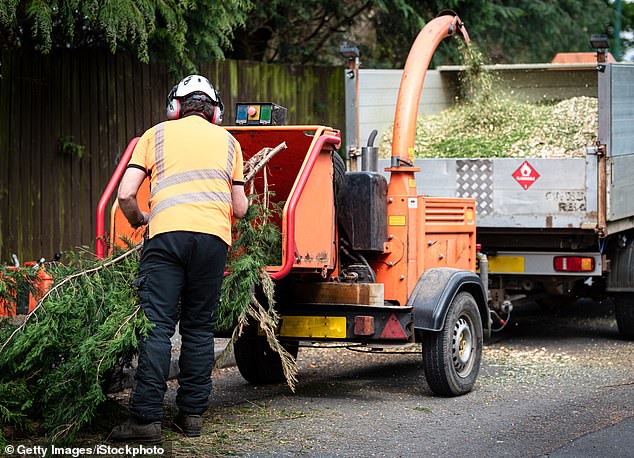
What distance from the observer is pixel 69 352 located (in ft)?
18.6

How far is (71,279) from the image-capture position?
587 cm

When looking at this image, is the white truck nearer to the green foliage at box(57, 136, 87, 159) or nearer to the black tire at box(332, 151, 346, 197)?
the black tire at box(332, 151, 346, 197)

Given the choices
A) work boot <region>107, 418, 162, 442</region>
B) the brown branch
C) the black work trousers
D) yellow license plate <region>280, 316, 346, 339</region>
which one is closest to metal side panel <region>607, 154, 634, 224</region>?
yellow license plate <region>280, 316, 346, 339</region>

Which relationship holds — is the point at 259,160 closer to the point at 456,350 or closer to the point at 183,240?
the point at 183,240

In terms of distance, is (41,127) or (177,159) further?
(41,127)

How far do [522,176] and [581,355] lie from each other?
66.7 inches

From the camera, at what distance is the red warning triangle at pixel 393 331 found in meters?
6.98

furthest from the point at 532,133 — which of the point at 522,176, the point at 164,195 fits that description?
the point at 164,195

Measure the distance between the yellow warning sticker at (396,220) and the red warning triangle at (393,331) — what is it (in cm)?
81

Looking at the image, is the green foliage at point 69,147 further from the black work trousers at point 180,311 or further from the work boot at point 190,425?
the work boot at point 190,425

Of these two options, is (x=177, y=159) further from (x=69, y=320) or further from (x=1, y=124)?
(x=1, y=124)

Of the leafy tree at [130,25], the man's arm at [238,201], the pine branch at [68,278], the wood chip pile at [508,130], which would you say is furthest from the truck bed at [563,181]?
the pine branch at [68,278]

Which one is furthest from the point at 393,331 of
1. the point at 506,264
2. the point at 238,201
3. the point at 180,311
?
the point at 506,264

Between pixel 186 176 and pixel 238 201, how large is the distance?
41 cm
